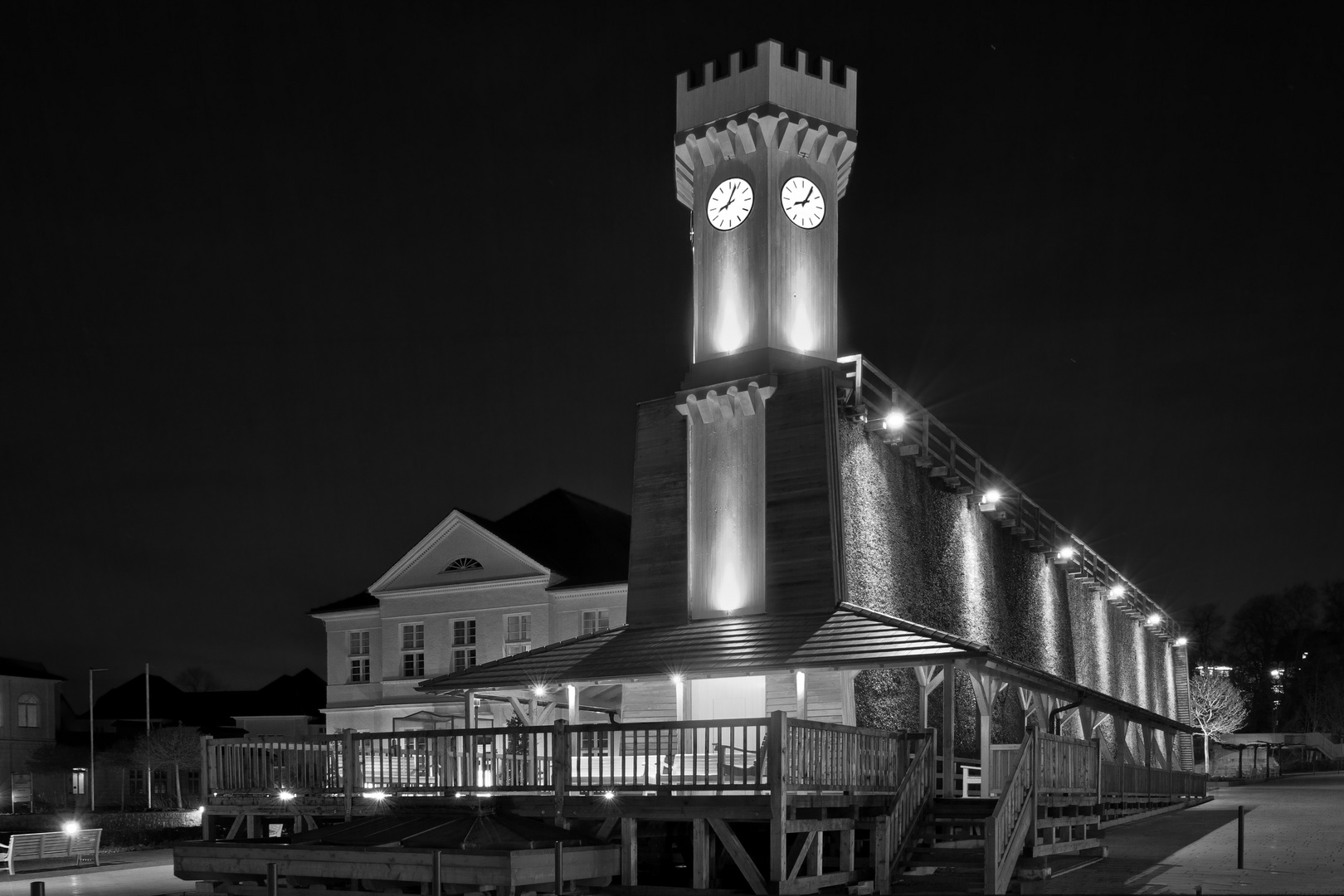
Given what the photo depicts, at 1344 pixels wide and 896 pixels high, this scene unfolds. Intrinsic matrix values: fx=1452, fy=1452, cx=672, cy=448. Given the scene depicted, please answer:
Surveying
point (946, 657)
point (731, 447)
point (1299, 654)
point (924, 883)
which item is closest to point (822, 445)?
point (731, 447)

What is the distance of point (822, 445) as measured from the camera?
1030 inches

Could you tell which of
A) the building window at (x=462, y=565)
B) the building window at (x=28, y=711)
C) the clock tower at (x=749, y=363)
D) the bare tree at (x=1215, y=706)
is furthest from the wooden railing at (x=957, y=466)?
the building window at (x=28, y=711)

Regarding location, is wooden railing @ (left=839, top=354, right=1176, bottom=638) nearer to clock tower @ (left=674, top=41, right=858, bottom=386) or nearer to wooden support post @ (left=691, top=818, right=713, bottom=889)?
clock tower @ (left=674, top=41, right=858, bottom=386)

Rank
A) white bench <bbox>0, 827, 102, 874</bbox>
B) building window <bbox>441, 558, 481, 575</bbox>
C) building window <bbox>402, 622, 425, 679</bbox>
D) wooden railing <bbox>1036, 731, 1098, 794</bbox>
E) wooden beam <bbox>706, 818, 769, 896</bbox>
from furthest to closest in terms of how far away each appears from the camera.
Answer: building window <bbox>402, 622, 425, 679</bbox> → building window <bbox>441, 558, 481, 575</bbox> → white bench <bbox>0, 827, 102, 874</bbox> → wooden railing <bbox>1036, 731, 1098, 794</bbox> → wooden beam <bbox>706, 818, 769, 896</bbox>

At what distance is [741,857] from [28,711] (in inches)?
2404

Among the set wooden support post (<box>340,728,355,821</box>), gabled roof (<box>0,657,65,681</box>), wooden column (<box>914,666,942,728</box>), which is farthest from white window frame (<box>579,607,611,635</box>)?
gabled roof (<box>0,657,65,681</box>)

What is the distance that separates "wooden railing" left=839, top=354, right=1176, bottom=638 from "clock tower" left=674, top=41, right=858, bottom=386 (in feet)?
4.17

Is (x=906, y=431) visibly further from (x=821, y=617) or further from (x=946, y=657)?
(x=946, y=657)

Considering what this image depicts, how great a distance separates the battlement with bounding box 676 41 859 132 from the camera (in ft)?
91.4

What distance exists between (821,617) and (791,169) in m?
8.95

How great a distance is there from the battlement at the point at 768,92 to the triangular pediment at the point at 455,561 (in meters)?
18.0

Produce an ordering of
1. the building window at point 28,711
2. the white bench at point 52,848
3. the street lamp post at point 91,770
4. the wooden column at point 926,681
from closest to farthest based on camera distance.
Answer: the wooden column at point 926,681 → the white bench at point 52,848 → the street lamp post at point 91,770 → the building window at point 28,711

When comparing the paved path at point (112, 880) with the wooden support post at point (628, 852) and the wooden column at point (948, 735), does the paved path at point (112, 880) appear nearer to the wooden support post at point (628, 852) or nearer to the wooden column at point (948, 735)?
the wooden support post at point (628, 852)

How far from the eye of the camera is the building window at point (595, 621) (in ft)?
136
